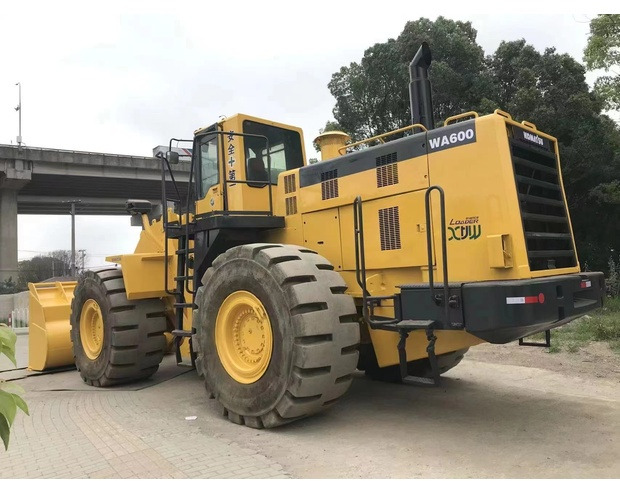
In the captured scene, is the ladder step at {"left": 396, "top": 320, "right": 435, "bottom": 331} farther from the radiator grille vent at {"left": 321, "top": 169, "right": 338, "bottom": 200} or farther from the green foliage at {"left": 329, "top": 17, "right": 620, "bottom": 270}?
the green foliage at {"left": 329, "top": 17, "right": 620, "bottom": 270}

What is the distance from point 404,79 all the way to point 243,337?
1831 centimetres

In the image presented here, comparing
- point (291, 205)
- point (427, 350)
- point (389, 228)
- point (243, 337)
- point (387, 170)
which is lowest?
point (427, 350)

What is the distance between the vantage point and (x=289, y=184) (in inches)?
254

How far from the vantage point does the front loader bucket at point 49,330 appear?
8891 mm

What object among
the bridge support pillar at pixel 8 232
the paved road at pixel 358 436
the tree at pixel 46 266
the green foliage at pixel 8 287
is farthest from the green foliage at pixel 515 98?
the tree at pixel 46 266

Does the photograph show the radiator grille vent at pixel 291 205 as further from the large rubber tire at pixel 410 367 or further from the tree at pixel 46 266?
the tree at pixel 46 266

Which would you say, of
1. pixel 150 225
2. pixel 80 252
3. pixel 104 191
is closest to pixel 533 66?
pixel 150 225

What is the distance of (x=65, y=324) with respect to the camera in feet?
29.9

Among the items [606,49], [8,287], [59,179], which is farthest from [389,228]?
[59,179]

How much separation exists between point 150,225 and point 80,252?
184 ft

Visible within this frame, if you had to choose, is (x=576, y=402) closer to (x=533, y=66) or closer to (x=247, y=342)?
(x=247, y=342)

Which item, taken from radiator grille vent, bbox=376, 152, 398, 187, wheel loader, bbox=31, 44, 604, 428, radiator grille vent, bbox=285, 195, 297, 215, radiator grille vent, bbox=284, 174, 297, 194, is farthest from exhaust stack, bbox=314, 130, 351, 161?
radiator grille vent, bbox=376, 152, 398, 187

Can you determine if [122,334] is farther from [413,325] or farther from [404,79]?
[404,79]

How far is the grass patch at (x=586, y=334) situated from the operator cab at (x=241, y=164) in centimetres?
583
